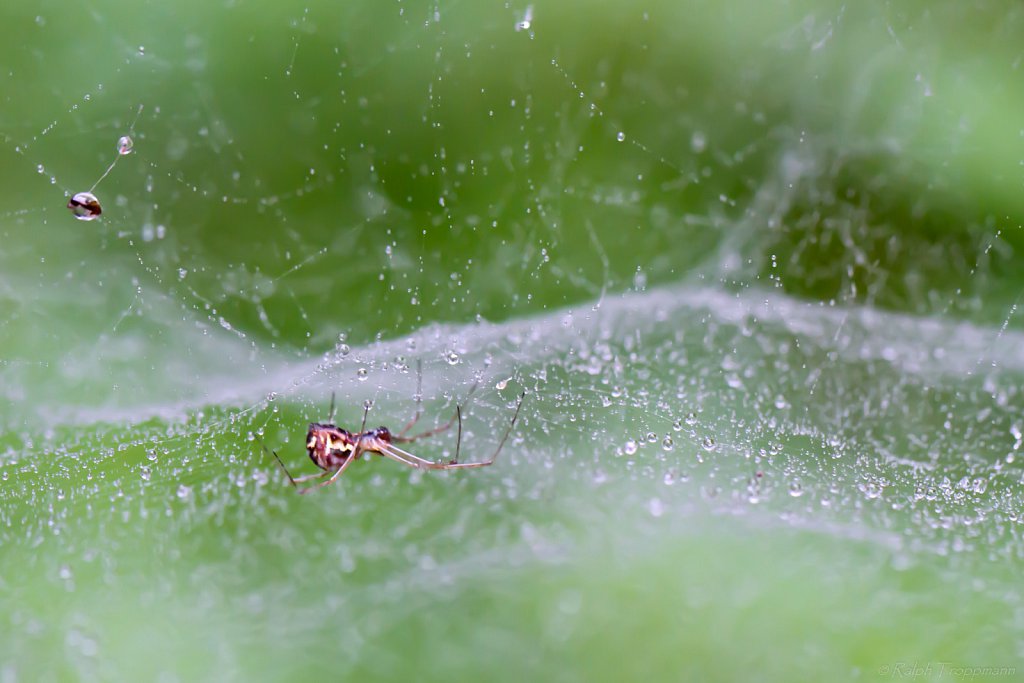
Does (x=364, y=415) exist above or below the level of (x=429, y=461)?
above

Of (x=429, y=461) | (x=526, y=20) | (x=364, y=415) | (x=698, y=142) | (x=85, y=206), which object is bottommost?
(x=429, y=461)

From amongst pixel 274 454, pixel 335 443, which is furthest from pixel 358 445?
pixel 274 454

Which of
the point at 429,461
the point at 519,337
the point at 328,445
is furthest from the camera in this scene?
the point at 429,461

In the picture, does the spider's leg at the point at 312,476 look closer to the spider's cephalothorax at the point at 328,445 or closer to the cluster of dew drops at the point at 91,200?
the spider's cephalothorax at the point at 328,445

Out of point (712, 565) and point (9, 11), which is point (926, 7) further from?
point (9, 11)

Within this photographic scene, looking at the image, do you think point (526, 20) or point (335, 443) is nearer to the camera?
point (335, 443)

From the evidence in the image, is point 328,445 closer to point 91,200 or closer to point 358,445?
point 358,445

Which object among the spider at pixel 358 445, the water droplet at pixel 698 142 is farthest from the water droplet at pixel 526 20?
the spider at pixel 358 445

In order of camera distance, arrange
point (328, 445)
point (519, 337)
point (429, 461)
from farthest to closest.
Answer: point (429, 461), point (519, 337), point (328, 445)
